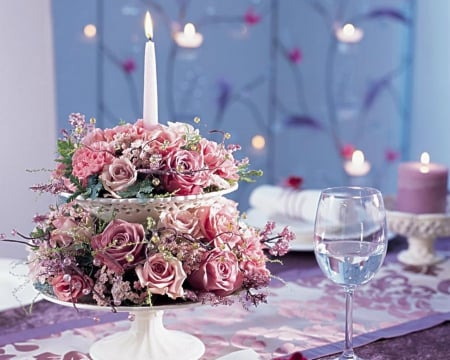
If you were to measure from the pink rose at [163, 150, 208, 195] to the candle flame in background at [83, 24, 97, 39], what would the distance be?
2.67 m

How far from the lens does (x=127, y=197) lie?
3.27 feet

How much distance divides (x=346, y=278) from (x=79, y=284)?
354mm

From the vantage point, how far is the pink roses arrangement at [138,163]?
39.3 inches

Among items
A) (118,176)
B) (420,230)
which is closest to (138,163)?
(118,176)

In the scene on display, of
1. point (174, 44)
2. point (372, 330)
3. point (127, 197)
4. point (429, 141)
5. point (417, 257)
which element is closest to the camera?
point (127, 197)

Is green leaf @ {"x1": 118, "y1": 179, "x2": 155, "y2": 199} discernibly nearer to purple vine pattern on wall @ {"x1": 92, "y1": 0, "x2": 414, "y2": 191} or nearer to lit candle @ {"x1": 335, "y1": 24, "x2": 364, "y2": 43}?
purple vine pattern on wall @ {"x1": 92, "y1": 0, "x2": 414, "y2": 191}

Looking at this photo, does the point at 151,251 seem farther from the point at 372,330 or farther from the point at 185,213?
the point at 372,330

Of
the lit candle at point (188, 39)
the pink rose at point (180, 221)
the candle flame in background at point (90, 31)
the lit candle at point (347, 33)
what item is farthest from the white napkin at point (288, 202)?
the lit candle at point (347, 33)

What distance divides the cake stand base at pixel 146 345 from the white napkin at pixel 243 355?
38mm

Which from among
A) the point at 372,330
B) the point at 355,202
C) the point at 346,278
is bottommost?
the point at 372,330

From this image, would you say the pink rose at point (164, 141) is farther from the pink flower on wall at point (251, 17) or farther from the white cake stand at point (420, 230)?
the pink flower on wall at point (251, 17)

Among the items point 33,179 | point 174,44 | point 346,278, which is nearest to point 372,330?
point 346,278

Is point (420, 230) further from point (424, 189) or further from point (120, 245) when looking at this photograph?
point (120, 245)

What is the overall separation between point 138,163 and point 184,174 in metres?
0.06
